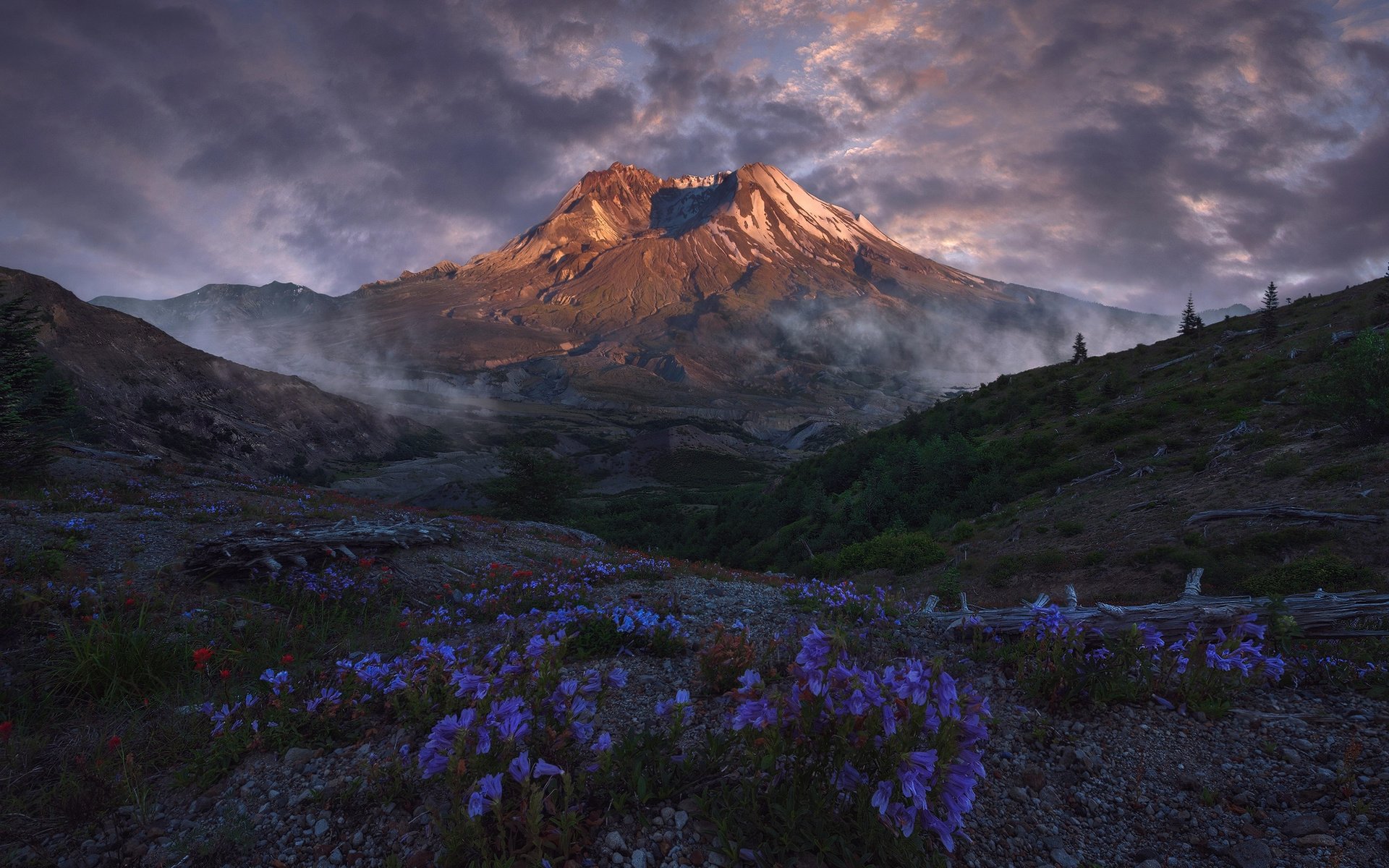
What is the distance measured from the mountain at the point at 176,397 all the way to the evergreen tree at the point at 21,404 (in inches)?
2036

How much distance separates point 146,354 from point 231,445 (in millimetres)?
13876

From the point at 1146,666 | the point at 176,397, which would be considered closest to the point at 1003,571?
the point at 1146,666

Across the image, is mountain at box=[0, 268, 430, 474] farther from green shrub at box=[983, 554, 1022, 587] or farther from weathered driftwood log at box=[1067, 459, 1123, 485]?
weathered driftwood log at box=[1067, 459, 1123, 485]

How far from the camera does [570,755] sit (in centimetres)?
277

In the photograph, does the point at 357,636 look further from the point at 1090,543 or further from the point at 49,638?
the point at 1090,543

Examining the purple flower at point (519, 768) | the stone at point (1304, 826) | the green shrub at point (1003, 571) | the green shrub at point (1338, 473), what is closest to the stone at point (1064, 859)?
the stone at point (1304, 826)

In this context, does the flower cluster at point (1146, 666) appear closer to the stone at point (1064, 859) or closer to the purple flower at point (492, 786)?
the stone at point (1064, 859)

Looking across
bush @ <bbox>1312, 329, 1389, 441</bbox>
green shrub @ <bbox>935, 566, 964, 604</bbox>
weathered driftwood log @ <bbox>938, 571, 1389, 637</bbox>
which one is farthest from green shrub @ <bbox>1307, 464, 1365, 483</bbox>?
weathered driftwood log @ <bbox>938, 571, 1389, 637</bbox>

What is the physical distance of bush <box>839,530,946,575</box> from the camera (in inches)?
574

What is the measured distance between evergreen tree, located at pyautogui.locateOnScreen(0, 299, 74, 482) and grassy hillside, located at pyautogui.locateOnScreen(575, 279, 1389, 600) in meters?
18.8

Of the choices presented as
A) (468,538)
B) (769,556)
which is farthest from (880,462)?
(468,538)

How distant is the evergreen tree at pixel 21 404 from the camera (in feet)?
40.6

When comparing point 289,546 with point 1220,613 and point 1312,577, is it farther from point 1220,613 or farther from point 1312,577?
point 1312,577

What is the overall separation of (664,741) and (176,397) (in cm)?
8798
